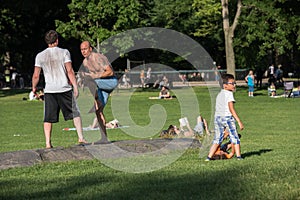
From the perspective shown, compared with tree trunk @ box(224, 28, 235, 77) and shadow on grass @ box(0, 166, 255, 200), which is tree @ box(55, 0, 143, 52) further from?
shadow on grass @ box(0, 166, 255, 200)

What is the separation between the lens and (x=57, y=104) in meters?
12.8

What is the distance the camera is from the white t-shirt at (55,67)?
494 inches

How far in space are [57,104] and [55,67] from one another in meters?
0.70

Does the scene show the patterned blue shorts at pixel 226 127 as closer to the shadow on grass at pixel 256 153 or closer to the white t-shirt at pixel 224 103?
the white t-shirt at pixel 224 103

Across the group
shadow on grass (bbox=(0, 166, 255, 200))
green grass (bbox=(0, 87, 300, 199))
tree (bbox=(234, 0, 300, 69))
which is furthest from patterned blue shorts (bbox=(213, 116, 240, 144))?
tree (bbox=(234, 0, 300, 69))

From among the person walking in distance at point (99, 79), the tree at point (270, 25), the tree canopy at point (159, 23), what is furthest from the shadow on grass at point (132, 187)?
the tree at point (270, 25)

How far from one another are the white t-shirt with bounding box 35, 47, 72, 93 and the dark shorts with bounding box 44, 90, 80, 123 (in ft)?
0.31

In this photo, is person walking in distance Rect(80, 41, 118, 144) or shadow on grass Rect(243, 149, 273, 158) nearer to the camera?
shadow on grass Rect(243, 149, 273, 158)

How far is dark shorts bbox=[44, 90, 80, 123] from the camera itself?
12.7 m

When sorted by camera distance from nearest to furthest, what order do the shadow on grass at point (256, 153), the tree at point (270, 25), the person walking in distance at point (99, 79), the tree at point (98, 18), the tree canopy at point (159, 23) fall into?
1. the shadow on grass at point (256, 153)
2. the person walking in distance at point (99, 79)
3. the tree at point (270, 25)
4. the tree canopy at point (159, 23)
5. the tree at point (98, 18)

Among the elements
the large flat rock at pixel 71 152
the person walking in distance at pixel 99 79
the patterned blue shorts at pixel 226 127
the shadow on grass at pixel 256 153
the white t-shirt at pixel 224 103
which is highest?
the person walking in distance at pixel 99 79

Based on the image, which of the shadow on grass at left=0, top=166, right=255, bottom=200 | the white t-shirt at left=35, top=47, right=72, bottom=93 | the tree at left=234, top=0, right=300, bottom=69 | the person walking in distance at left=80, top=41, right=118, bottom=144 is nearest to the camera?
the shadow on grass at left=0, top=166, right=255, bottom=200

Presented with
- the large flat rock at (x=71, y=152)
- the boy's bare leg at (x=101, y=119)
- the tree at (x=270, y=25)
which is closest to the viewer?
the large flat rock at (x=71, y=152)

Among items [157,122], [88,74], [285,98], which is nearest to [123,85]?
[285,98]
